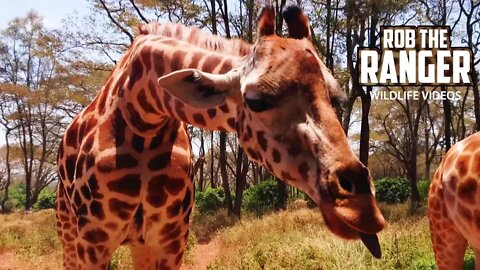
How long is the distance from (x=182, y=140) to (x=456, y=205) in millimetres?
3146

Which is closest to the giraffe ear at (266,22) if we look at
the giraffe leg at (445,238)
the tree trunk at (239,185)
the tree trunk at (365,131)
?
the giraffe leg at (445,238)

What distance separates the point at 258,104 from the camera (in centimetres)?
188

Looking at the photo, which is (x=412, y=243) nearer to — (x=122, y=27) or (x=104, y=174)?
(x=104, y=174)

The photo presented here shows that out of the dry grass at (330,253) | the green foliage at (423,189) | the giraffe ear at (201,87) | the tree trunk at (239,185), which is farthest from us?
the green foliage at (423,189)

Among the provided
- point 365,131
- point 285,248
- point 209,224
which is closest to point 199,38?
point 285,248

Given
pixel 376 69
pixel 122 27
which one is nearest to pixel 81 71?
pixel 122 27

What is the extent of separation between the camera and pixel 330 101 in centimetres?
192

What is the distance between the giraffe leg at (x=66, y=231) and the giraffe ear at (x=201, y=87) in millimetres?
2237

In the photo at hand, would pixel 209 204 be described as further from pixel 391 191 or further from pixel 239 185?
pixel 391 191

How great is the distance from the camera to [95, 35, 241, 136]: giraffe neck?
2318 mm

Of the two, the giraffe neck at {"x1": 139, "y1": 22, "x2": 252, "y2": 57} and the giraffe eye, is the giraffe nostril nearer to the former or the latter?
the giraffe eye

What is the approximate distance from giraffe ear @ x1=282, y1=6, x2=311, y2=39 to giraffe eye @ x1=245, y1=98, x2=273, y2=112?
1.42ft

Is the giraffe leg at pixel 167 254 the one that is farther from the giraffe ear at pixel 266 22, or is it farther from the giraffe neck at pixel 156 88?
the giraffe ear at pixel 266 22

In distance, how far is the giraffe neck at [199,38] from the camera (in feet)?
7.93
